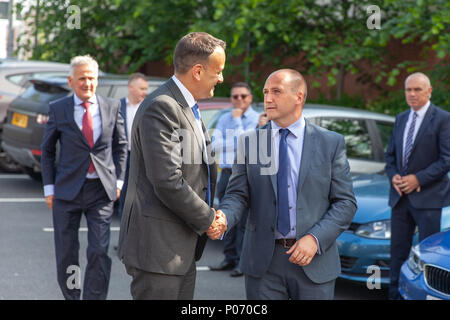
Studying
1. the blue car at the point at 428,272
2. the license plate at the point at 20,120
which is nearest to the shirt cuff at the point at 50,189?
the blue car at the point at 428,272

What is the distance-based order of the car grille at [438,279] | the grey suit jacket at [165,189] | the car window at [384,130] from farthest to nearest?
the car window at [384,130], the car grille at [438,279], the grey suit jacket at [165,189]

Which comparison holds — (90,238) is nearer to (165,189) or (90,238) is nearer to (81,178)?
(81,178)

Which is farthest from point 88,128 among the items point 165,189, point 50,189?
point 165,189

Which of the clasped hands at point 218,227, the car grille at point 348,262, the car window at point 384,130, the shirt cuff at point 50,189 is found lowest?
the car grille at point 348,262

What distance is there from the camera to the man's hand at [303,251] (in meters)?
3.46

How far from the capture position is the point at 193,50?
3217mm

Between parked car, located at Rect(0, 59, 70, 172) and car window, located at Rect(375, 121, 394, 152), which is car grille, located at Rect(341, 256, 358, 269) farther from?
parked car, located at Rect(0, 59, 70, 172)

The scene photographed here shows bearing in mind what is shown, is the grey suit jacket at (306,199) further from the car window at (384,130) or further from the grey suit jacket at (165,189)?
the car window at (384,130)

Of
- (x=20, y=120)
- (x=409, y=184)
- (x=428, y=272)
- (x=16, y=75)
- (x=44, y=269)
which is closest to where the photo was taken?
(x=428, y=272)

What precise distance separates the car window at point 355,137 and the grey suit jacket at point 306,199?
4.71m

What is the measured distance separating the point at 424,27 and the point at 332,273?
25.6 ft

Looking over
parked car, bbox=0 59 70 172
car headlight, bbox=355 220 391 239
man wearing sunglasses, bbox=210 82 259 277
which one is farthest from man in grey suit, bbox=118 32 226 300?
parked car, bbox=0 59 70 172

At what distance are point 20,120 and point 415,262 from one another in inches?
286
